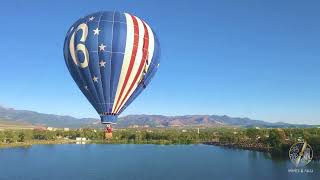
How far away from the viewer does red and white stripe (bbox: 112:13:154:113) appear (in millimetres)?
32719

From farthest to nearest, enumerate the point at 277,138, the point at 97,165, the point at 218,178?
the point at 277,138 < the point at 97,165 < the point at 218,178

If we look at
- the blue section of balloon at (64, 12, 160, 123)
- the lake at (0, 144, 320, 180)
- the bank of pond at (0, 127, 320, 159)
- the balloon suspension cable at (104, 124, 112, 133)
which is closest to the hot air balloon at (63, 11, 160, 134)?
the blue section of balloon at (64, 12, 160, 123)

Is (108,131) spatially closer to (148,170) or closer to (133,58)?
(133,58)

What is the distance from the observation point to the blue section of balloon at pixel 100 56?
3212 cm

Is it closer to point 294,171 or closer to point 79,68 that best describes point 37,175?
point 79,68

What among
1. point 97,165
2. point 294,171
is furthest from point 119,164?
point 294,171

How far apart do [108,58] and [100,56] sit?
1.97 ft

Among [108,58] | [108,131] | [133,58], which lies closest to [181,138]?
[133,58]

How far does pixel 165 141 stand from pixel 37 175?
8058cm

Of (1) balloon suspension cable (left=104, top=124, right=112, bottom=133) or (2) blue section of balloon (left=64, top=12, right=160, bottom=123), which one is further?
(2) blue section of balloon (left=64, top=12, right=160, bottom=123)

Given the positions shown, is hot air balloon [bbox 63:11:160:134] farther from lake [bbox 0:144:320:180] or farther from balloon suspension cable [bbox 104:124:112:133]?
lake [bbox 0:144:320:180]

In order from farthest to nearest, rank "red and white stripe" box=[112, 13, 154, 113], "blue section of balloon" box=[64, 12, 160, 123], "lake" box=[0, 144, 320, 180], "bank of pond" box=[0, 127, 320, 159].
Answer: "bank of pond" box=[0, 127, 320, 159]
"lake" box=[0, 144, 320, 180]
"red and white stripe" box=[112, 13, 154, 113]
"blue section of balloon" box=[64, 12, 160, 123]

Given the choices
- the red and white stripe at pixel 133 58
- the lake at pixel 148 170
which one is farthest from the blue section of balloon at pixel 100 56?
the lake at pixel 148 170

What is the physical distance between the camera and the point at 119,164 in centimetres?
7106
